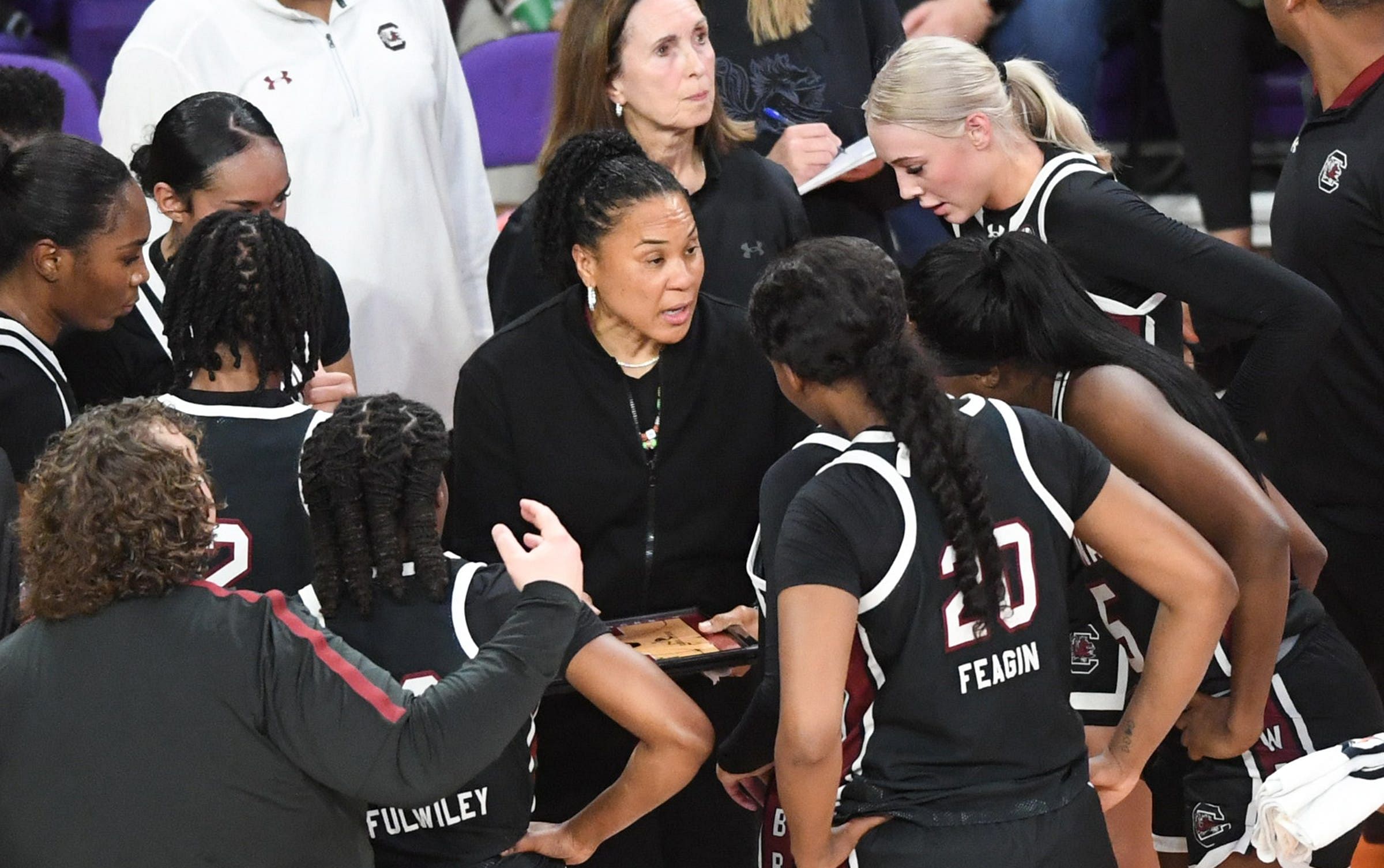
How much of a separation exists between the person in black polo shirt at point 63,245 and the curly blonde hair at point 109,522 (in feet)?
2.89

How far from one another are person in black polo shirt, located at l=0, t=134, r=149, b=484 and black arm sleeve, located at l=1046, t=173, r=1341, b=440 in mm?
1829

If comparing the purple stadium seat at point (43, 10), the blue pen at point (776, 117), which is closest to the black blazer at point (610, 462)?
the blue pen at point (776, 117)

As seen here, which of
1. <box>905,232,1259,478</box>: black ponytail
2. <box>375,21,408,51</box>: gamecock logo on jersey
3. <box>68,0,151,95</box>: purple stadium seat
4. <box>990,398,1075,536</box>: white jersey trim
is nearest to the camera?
<box>990,398,1075,536</box>: white jersey trim

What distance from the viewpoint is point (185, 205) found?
329cm

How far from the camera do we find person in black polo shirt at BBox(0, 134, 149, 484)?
294 cm

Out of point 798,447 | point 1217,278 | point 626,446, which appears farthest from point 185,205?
point 1217,278

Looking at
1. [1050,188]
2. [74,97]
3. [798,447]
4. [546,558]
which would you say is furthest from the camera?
[74,97]

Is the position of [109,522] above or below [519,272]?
above

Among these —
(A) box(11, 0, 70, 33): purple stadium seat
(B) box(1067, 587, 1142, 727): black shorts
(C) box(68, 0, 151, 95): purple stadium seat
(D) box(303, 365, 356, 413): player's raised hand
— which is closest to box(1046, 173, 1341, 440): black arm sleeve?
(B) box(1067, 587, 1142, 727): black shorts

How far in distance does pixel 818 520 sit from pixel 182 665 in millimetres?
852

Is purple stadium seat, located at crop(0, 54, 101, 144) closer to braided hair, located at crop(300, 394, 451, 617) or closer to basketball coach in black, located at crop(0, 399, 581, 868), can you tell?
braided hair, located at crop(300, 394, 451, 617)

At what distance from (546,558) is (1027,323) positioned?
38.5 inches

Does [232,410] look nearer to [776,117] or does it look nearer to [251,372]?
[251,372]

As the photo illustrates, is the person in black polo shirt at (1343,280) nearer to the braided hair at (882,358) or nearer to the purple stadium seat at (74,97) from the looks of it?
the braided hair at (882,358)
